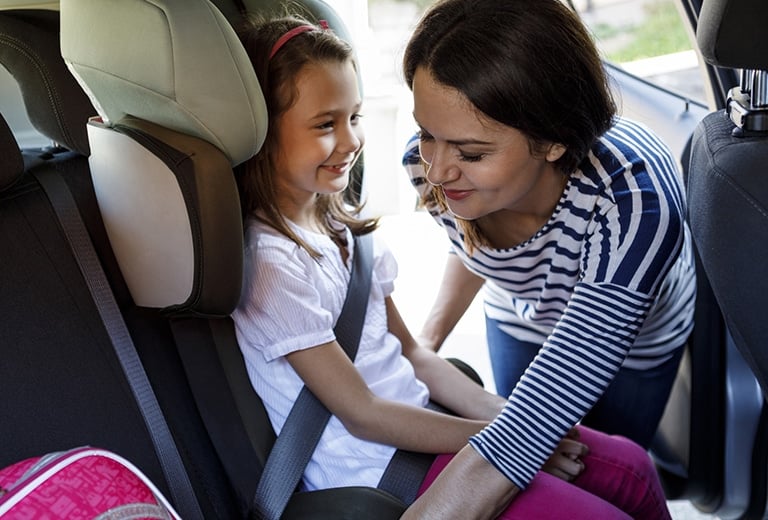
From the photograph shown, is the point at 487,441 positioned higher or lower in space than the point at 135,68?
lower

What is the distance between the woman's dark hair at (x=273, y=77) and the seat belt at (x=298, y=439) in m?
0.12

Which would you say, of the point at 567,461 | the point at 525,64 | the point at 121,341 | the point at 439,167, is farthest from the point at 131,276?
the point at 567,461

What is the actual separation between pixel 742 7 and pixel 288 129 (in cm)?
62

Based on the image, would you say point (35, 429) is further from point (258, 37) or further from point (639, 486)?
point (639, 486)

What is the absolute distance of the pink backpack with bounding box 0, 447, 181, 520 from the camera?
880 millimetres

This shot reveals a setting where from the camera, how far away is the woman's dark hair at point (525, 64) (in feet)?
3.76

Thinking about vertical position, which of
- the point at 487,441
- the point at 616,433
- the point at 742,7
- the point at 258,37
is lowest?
the point at 616,433

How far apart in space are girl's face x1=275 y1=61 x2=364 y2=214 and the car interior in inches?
7.2

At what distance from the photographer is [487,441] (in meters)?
1.17

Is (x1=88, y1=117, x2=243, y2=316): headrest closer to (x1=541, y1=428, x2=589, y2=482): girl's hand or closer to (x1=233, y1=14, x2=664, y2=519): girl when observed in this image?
(x1=233, y1=14, x2=664, y2=519): girl

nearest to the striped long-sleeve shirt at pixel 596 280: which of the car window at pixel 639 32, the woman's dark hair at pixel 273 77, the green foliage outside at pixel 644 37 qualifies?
the woman's dark hair at pixel 273 77

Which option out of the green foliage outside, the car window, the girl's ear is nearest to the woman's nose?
the girl's ear

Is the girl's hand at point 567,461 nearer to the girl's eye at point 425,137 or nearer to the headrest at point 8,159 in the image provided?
the girl's eye at point 425,137

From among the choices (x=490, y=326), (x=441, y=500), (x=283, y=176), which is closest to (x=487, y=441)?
(x=441, y=500)
